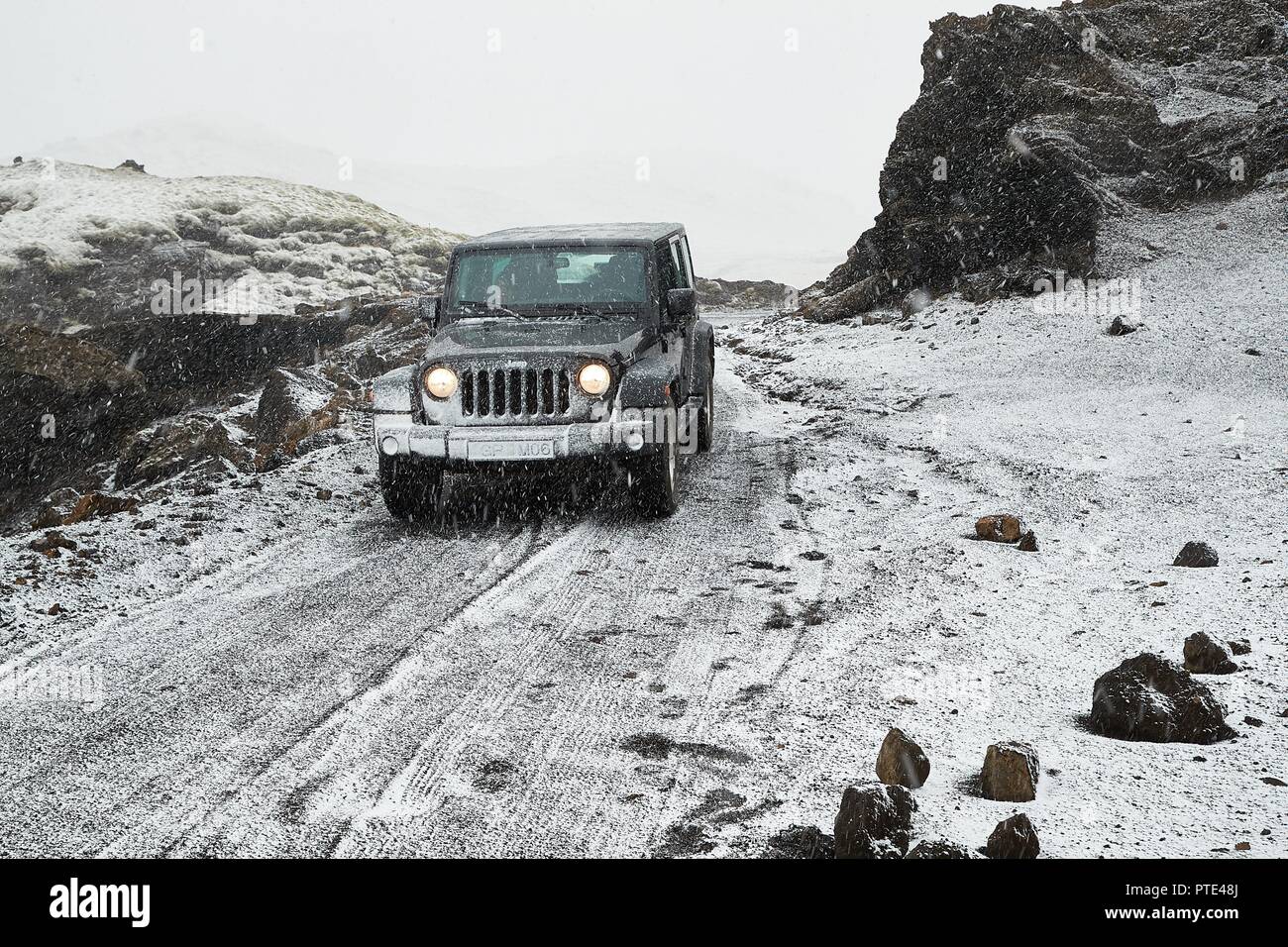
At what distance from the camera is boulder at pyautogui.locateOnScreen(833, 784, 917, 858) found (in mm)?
2869

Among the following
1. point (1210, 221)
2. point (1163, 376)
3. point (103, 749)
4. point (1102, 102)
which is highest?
point (1102, 102)

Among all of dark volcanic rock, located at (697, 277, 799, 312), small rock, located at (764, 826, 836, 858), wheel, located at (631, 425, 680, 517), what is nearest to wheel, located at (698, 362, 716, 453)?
wheel, located at (631, 425, 680, 517)

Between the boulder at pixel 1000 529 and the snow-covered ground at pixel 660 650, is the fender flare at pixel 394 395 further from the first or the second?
the boulder at pixel 1000 529

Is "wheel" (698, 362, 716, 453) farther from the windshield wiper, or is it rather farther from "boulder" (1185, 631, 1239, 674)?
"boulder" (1185, 631, 1239, 674)

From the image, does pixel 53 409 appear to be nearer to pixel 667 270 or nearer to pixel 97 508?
pixel 97 508

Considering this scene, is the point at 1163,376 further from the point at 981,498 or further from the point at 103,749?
the point at 103,749

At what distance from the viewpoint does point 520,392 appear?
687 cm

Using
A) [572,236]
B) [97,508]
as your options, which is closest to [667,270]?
[572,236]

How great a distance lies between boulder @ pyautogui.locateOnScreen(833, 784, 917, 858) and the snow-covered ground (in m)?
0.20

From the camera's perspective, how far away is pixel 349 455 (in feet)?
32.3

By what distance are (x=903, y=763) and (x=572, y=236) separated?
5.73m
